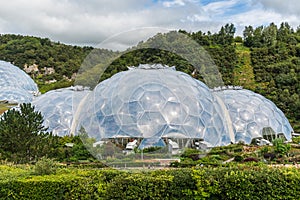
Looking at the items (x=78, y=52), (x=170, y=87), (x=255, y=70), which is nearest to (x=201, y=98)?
(x=170, y=87)

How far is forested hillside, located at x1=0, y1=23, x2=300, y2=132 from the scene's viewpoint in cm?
4231

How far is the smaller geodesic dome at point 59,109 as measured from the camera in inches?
898

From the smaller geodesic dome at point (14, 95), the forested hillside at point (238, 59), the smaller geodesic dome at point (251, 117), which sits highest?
the forested hillside at point (238, 59)

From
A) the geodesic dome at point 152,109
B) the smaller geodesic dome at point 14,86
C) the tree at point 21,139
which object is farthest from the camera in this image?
the smaller geodesic dome at point 14,86

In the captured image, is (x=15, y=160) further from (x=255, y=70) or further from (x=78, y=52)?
(x=78, y=52)

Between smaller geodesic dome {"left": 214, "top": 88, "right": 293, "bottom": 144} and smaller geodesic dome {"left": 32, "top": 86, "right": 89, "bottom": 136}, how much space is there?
32.6ft

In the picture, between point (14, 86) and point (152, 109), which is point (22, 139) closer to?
point (152, 109)

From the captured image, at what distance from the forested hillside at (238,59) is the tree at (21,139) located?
26.4 meters

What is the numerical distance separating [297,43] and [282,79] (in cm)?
1585

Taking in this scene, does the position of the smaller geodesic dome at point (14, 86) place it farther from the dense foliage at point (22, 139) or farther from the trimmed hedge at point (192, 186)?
the trimmed hedge at point (192, 186)

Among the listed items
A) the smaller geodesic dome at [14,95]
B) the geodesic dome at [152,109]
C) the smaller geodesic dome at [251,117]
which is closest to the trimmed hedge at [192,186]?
the geodesic dome at [152,109]

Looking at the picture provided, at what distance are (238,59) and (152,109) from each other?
135 ft

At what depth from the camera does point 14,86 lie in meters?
40.4

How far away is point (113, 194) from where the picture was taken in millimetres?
7578
